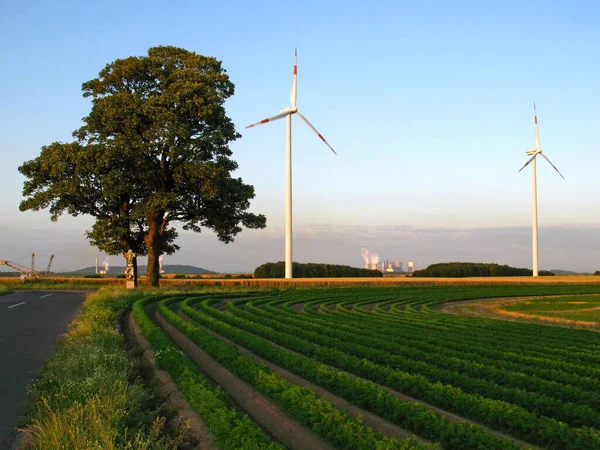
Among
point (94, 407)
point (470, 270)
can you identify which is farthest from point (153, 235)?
point (470, 270)

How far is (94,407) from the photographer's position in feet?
29.7

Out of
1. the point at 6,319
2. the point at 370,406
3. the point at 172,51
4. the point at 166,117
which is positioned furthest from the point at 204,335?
the point at 172,51

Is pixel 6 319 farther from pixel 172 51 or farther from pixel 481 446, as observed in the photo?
pixel 172 51

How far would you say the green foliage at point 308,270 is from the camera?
100750 mm

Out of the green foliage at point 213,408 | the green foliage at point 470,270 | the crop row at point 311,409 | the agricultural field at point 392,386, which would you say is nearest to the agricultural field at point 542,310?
the agricultural field at point 392,386

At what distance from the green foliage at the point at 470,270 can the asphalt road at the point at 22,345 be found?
83880 millimetres

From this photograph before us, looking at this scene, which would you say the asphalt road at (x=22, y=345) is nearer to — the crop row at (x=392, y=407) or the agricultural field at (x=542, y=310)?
the crop row at (x=392, y=407)

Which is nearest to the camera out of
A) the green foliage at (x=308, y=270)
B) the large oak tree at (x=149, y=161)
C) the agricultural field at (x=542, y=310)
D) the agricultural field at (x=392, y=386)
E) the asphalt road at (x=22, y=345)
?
the agricultural field at (x=392, y=386)

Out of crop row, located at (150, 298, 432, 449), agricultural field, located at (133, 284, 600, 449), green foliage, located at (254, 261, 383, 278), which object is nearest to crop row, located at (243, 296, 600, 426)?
agricultural field, located at (133, 284, 600, 449)

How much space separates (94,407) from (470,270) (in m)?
108

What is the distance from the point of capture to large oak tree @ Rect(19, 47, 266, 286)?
4525 cm

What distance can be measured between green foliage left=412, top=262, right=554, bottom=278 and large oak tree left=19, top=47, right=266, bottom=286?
67.0m

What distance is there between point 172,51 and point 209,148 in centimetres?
1054

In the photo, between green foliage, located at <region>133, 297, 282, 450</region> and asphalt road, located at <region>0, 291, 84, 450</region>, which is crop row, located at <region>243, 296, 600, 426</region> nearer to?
green foliage, located at <region>133, 297, 282, 450</region>
